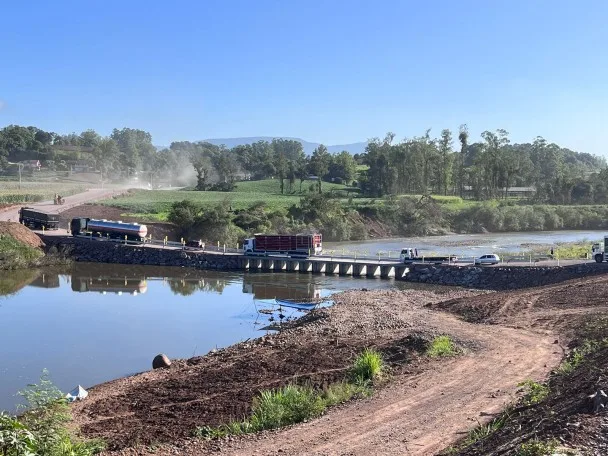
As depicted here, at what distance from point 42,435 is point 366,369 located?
10106 mm

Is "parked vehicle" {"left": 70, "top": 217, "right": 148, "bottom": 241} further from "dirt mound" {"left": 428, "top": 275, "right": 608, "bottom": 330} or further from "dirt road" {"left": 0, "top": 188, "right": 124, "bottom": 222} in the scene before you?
"dirt mound" {"left": 428, "top": 275, "right": 608, "bottom": 330}

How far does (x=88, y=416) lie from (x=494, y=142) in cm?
12030

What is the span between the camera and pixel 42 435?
1234 cm

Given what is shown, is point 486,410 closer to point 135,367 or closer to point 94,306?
point 135,367

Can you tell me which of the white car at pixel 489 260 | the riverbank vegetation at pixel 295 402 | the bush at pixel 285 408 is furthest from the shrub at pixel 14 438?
the white car at pixel 489 260

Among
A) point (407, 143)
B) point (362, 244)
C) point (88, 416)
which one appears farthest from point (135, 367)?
point (407, 143)

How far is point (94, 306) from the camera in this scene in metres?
40.1

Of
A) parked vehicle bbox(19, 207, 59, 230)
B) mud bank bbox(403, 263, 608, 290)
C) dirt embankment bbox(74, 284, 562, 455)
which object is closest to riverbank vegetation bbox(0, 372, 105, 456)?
dirt embankment bbox(74, 284, 562, 455)

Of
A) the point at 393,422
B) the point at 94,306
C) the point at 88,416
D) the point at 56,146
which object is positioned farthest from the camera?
the point at 56,146

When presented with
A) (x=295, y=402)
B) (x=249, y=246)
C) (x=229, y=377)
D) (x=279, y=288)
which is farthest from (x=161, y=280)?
(x=295, y=402)

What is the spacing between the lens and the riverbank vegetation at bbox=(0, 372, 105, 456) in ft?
33.0

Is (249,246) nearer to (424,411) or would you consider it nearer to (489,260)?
(489,260)

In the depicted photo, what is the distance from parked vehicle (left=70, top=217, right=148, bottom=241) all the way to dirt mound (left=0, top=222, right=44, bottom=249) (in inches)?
150

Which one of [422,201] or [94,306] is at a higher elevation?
[422,201]
